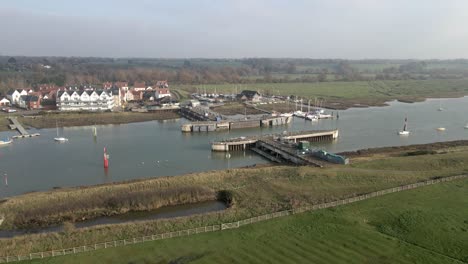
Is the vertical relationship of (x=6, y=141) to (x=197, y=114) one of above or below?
below

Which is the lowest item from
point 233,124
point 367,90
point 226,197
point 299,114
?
point 226,197

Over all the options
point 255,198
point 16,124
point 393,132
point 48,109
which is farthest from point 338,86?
point 255,198

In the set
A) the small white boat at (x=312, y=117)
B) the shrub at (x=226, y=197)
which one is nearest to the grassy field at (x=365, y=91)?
the small white boat at (x=312, y=117)

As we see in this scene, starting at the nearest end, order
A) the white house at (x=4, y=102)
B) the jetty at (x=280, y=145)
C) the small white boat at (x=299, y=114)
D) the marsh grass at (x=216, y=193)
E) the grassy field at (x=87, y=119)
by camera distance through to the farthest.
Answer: the marsh grass at (x=216, y=193) → the jetty at (x=280, y=145) → the grassy field at (x=87, y=119) → the small white boat at (x=299, y=114) → the white house at (x=4, y=102)


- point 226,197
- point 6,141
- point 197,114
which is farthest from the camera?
point 197,114

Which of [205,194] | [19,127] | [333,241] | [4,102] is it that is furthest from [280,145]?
[4,102]

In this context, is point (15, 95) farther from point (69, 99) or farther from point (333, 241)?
point (333, 241)

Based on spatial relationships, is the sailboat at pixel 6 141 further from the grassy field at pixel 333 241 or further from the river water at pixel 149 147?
the grassy field at pixel 333 241
